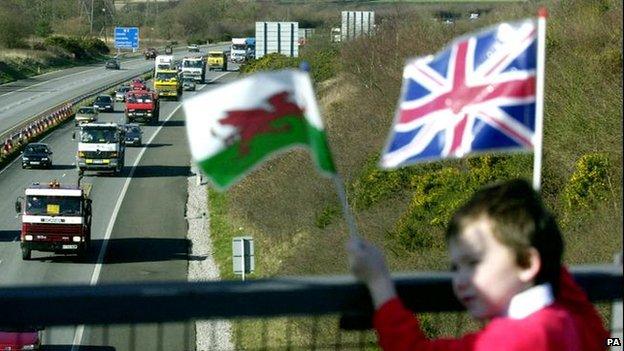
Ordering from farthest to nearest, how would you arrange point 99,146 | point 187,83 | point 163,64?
point 163,64
point 187,83
point 99,146

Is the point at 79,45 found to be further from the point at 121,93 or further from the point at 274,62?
the point at 274,62

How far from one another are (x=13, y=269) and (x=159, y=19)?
98581 millimetres

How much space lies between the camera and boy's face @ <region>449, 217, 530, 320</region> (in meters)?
3.29

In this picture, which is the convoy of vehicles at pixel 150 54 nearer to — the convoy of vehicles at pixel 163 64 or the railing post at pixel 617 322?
the convoy of vehicles at pixel 163 64

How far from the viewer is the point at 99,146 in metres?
50.8

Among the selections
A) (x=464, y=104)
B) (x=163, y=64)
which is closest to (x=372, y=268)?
(x=464, y=104)

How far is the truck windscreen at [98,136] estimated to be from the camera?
1981 inches

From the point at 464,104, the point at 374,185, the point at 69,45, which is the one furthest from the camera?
the point at 69,45

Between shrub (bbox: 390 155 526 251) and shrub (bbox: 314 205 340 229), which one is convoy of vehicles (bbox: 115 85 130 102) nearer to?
shrub (bbox: 314 205 340 229)

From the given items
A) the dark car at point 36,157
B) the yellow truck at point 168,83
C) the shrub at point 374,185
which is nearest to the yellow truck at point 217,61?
the yellow truck at point 168,83

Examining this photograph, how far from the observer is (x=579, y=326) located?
351 centimetres

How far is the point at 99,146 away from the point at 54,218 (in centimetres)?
1638

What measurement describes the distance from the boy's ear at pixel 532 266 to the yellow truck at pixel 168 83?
7400 centimetres

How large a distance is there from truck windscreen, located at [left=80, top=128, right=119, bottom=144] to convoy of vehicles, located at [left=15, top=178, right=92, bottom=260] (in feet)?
50.6
